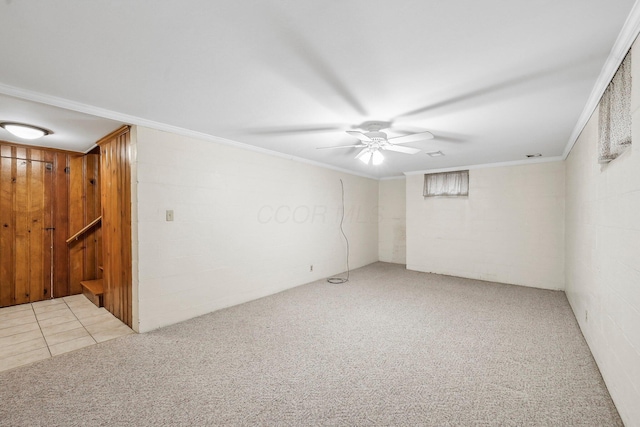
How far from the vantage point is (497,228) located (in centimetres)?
506

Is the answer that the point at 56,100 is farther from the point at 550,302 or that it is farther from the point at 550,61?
the point at 550,302

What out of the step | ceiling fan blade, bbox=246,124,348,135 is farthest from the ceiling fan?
the step

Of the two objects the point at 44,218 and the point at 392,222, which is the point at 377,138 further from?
the point at 44,218

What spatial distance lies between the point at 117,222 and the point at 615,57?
465 cm

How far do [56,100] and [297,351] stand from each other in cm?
308

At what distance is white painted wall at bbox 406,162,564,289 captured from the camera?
4.57 metres

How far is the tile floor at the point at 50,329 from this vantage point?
2.54 metres

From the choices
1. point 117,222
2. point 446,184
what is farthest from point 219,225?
point 446,184

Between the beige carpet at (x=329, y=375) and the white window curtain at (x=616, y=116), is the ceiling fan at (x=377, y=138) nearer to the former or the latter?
the white window curtain at (x=616, y=116)

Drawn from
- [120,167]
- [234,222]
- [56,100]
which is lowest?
[234,222]

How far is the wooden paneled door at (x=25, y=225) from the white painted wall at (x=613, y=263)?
6323mm

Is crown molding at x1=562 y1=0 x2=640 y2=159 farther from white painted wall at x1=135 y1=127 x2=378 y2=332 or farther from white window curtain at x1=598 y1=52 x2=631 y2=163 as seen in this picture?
white painted wall at x1=135 y1=127 x2=378 y2=332

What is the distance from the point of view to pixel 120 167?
316cm

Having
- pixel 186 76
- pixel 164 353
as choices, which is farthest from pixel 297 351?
pixel 186 76
